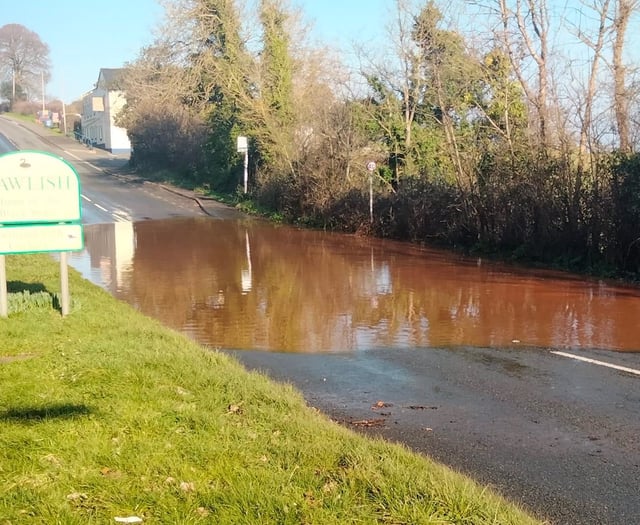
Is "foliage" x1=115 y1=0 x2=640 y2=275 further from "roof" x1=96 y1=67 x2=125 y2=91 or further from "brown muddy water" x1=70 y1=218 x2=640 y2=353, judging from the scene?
"roof" x1=96 y1=67 x2=125 y2=91

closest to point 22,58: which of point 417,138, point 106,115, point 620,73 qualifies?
point 106,115

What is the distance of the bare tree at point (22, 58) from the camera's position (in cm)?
10744

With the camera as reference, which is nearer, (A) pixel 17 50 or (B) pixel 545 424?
(B) pixel 545 424

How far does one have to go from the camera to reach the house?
7981cm

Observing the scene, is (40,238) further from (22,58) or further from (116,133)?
(22,58)

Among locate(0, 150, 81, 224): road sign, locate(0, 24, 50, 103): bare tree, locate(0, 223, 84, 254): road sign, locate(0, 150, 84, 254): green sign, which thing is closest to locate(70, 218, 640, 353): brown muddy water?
locate(0, 223, 84, 254): road sign

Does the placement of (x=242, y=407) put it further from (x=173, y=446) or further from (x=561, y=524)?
(x=561, y=524)

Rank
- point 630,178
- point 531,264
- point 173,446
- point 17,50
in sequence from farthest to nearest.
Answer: point 17,50
point 531,264
point 630,178
point 173,446

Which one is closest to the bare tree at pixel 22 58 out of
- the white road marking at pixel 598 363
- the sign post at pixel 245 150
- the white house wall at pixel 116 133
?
the white house wall at pixel 116 133

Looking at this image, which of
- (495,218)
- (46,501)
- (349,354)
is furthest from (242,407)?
(495,218)

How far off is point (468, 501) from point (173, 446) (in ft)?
6.68

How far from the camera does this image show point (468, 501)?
13.0 ft

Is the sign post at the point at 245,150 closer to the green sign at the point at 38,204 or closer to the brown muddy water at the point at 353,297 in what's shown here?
the brown muddy water at the point at 353,297

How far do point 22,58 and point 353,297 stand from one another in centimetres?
11280
